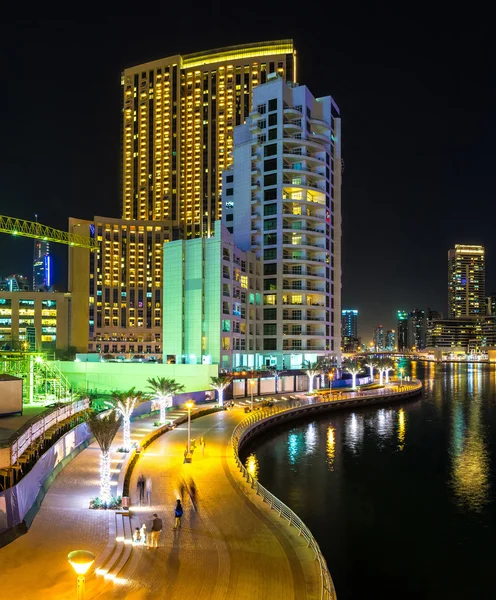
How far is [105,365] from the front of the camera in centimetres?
8781

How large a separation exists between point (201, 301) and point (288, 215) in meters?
30.3

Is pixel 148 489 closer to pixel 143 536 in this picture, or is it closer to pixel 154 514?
pixel 154 514

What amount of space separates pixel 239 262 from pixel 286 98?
4145cm

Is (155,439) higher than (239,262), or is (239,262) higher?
(239,262)

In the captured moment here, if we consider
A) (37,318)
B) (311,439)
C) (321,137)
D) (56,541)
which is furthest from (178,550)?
(37,318)

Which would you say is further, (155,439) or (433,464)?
(433,464)

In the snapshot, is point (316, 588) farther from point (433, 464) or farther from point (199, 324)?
point (199, 324)

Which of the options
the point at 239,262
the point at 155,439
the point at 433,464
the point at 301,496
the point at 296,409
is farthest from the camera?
the point at 239,262

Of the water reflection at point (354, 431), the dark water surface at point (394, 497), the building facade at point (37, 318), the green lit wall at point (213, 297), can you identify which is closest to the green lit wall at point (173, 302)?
the green lit wall at point (213, 297)

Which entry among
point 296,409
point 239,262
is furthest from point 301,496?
point 239,262

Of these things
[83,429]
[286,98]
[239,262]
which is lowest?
[83,429]

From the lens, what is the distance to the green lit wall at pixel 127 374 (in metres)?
82.4

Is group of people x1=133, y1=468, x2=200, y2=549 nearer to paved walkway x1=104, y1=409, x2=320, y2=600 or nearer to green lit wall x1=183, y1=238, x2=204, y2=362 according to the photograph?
paved walkway x1=104, y1=409, x2=320, y2=600

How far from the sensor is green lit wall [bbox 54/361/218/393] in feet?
270
